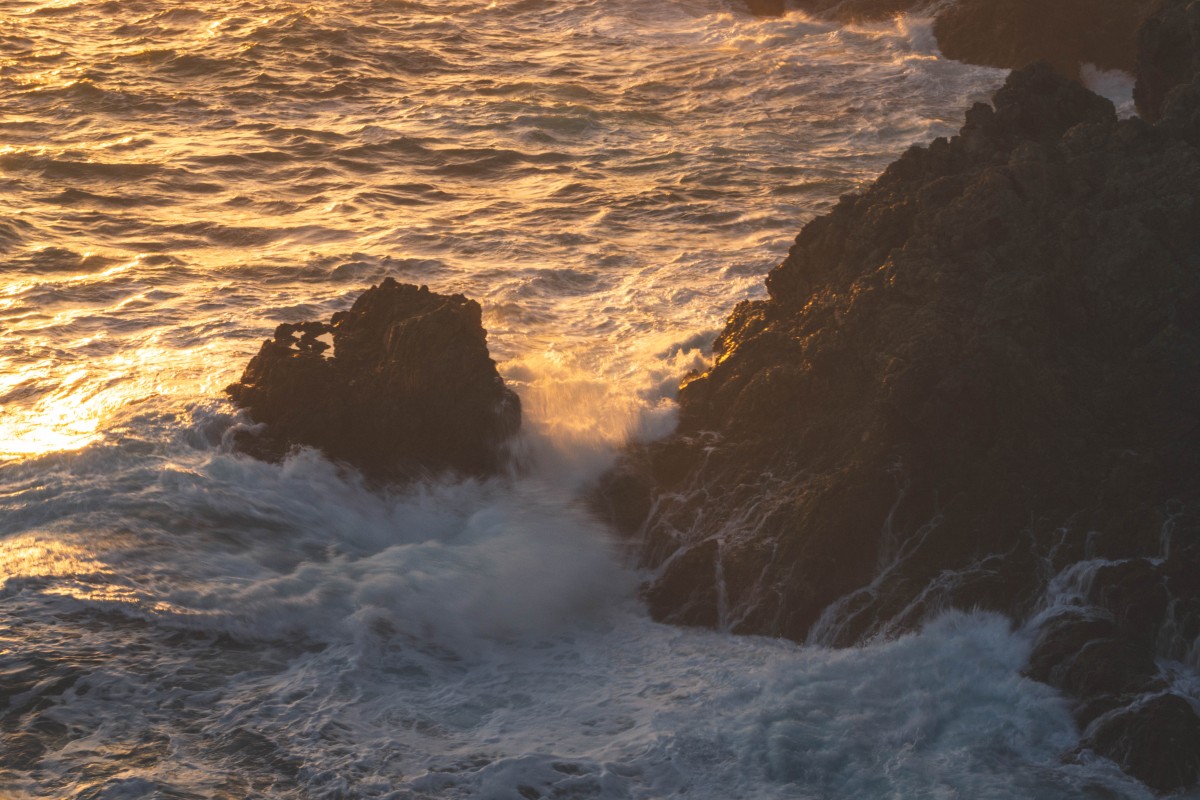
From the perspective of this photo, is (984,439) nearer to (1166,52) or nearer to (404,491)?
(404,491)

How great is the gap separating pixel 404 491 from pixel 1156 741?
175 inches

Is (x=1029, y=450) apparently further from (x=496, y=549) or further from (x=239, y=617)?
(x=239, y=617)

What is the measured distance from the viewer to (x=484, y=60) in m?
21.2

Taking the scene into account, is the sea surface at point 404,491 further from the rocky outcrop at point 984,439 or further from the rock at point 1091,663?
the rocky outcrop at point 984,439

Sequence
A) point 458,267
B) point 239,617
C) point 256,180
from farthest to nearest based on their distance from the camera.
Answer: point 256,180 → point 458,267 → point 239,617

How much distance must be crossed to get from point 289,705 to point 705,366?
409cm

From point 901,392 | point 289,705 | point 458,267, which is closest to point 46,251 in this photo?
point 458,267

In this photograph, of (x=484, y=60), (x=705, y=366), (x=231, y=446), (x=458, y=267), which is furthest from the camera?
(x=484, y=60)

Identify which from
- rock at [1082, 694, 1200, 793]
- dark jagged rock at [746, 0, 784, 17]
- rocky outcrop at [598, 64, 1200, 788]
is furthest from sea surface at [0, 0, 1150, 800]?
dark jagged rock at [746, 0, 784, 17]

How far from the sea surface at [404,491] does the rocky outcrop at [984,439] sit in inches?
11.2

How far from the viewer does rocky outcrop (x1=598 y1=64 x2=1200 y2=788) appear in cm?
678

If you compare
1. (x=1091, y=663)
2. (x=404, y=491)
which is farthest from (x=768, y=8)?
(x=1091, y=663)

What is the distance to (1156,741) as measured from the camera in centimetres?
605

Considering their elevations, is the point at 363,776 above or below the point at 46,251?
below
